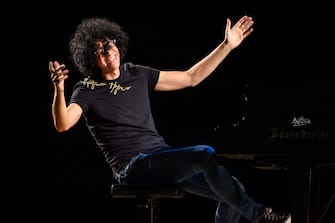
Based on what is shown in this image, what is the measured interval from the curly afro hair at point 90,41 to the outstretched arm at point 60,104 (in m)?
0.37

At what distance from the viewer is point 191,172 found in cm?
280

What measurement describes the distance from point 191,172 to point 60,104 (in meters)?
0.60

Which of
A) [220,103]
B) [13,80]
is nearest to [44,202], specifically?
[13,80]

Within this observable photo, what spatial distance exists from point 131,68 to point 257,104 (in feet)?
2.52

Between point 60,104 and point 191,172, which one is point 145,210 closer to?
point 191,172

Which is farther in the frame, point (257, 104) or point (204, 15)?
point (204, 15)

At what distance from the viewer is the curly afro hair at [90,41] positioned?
130 inches

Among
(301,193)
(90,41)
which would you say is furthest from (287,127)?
(90,41)

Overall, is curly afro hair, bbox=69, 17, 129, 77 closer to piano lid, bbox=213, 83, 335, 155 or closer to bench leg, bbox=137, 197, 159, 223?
bench leg, bbox=137, 197, 159, 223

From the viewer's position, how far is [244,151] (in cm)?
251

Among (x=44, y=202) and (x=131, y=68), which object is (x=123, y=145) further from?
(x=44, y=202)

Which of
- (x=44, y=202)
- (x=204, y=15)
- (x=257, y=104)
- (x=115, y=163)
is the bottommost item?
(x=44, y=202)

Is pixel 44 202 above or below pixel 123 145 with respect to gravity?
below

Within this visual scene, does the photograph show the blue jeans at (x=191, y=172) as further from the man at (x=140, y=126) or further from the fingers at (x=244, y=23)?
the fingers at (x=244, y=23)
